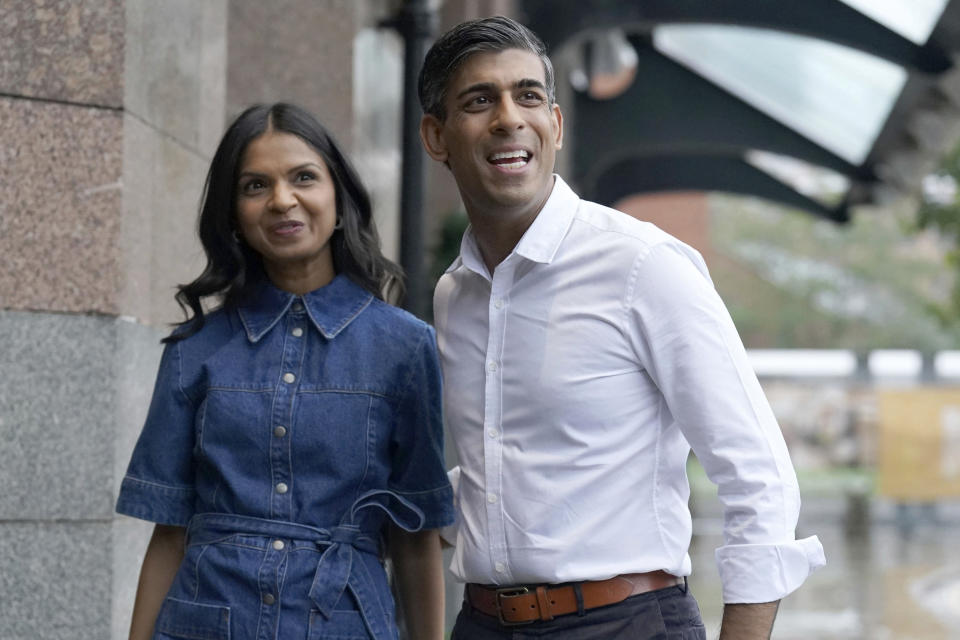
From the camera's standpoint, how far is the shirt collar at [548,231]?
2.52 meters

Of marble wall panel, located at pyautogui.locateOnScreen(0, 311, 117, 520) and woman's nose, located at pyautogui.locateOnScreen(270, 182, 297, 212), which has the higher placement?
woman's nose, located at pyautogui.locateOnScreen(270, 182, 297, 212)

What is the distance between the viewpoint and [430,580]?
279cm

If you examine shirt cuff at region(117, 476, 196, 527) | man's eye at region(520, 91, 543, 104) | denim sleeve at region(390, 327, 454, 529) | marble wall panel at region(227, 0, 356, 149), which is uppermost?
marble wall panel at region(227, 0, 356, 149)

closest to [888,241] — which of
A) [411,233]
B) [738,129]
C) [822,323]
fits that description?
[822,323]

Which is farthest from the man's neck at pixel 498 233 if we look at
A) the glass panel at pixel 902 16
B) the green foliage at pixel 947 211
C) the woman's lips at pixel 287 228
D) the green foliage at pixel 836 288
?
the green foliage at pixel 836 288

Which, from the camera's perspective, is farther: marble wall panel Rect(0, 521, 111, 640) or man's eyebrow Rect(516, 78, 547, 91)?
marble wall panel Rect(0, 521, 111, 640)

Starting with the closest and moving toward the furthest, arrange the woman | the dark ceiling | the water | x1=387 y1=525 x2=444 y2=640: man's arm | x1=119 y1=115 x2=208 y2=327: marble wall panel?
the woman
x1=387 y1=525 x2=444 y2=640: man's arm
x1=119 y1=115 x2=208 y2=327: marble wall panel
the water
the dark ceiling

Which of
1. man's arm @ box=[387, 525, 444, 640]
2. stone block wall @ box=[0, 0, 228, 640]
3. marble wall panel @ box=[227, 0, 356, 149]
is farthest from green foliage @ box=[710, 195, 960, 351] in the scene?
man's arm @ box=[387, 525, 444, 640]

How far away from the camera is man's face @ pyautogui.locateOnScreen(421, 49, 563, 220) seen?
2.50 m

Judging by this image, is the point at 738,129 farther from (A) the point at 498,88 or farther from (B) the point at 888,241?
(B) the point at 888,241

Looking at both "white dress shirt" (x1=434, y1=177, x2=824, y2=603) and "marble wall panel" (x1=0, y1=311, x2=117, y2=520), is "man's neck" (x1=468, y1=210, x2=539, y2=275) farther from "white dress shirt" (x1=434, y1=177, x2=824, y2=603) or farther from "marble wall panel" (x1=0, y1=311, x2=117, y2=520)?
"marble wall panel" (x1=0, y1=311, x2=117, y2=520)

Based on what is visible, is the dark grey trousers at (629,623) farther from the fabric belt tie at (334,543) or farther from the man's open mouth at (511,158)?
the man's open mouth at (511,158)

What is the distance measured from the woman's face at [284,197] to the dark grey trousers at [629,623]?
0.83 m

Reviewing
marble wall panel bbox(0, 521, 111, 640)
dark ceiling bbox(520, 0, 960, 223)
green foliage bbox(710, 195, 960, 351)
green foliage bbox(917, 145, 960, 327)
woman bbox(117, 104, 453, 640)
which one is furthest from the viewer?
green foliage bbox(710, 195, 960, 351)
